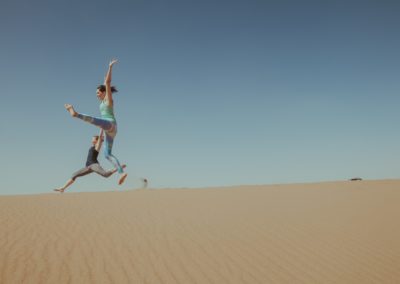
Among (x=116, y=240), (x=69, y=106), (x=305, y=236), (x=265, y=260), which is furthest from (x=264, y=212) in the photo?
(x=69, y=106)

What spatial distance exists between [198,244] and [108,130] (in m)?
3.62

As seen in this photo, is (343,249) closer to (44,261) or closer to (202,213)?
(202,213)

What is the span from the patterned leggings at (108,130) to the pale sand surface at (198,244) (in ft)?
5.96

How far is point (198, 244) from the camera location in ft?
24.2

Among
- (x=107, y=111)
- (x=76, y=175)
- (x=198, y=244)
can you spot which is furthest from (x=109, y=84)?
(x=198, y=244)

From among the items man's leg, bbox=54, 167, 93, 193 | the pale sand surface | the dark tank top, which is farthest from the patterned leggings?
the pale sand surface

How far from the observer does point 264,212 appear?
11.3 m

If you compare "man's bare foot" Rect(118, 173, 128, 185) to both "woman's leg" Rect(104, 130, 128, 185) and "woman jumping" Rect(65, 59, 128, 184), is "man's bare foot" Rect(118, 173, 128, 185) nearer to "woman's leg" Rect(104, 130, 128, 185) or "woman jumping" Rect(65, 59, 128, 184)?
"woman's leg" Rect(104, 130, 128, 185)

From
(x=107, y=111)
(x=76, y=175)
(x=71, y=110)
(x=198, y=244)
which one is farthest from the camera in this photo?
(x=198, y=244)

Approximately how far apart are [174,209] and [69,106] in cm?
808

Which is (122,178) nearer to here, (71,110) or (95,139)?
(95,139)

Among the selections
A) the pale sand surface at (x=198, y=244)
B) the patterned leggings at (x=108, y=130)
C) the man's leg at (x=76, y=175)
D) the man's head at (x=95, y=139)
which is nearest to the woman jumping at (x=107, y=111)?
the patterned leggings at (x=108, y=130)

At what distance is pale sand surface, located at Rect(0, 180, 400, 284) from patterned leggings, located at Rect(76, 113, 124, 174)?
1.82 metres

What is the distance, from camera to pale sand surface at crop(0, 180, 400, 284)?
226 inches
